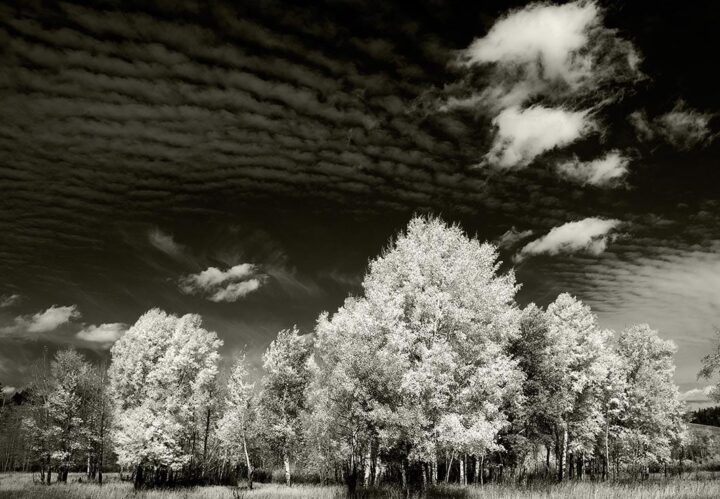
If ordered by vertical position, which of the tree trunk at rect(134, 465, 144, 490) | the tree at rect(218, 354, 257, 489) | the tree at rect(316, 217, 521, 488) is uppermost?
the tree at rect(316, 217, 521, 488)

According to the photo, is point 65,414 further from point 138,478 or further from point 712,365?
point 712,365

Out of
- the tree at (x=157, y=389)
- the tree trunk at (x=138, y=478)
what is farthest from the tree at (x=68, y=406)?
the tree trunk at (x=138, y=478)

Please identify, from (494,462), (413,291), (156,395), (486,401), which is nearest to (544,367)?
(494,462)

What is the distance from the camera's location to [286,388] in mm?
41281

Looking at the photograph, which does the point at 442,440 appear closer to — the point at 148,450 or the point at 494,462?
the point at 494,462

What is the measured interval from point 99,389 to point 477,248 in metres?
48.1

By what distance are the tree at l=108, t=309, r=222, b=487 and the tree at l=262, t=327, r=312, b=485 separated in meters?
5.84

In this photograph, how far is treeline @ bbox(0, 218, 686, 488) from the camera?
64.3 feet

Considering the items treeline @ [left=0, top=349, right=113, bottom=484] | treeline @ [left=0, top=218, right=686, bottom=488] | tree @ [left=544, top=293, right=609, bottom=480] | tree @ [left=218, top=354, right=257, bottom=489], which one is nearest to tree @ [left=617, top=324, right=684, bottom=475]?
treeline @ [left=0, top=218, right=686, bottom=488]

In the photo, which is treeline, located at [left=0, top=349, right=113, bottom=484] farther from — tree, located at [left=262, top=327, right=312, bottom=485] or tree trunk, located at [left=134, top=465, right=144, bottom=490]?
tree, located at [left=262, top=327, right=312, bottom=485]

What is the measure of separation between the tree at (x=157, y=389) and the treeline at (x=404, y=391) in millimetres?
140

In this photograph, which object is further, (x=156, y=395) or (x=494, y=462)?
(x=156, y=395)

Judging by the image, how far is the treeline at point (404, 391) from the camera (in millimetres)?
19594

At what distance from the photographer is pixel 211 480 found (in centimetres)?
5016
